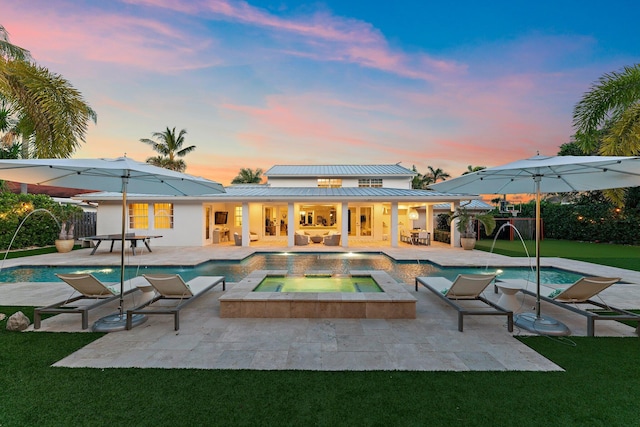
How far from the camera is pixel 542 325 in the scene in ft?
15.6

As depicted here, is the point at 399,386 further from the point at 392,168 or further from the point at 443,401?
the point at 392,168

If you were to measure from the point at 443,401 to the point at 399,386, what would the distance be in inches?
17.8

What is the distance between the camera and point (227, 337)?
14.5 ft

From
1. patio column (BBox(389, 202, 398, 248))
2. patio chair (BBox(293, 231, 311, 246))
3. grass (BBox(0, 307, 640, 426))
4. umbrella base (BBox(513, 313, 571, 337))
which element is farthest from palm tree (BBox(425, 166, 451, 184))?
grass (BBox(0, 307, 640, 426))

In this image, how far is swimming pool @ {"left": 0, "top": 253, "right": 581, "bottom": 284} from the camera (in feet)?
31.2

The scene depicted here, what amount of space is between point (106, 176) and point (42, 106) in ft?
17.7

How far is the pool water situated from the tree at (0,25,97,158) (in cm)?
775

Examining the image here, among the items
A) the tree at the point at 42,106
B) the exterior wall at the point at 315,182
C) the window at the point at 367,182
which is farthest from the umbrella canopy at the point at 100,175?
the window at the point at 367,182

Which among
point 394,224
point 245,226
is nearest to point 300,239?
point 245,226

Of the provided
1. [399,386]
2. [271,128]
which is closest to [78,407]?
[399,386]

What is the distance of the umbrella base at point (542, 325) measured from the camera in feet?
15.0

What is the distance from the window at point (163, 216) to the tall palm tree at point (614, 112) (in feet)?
65.8

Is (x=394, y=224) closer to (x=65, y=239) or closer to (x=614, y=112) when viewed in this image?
(x=614, y=112)

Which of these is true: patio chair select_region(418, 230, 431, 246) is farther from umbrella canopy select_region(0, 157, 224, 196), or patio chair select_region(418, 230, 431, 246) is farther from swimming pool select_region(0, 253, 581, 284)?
umbrella canopy select_region(0, 157, 224, 196)
